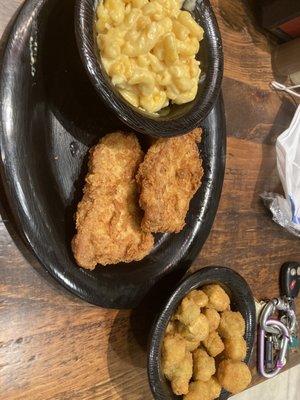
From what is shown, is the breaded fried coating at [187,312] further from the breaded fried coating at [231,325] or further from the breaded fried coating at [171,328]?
the breaded fried coating at [231,325]

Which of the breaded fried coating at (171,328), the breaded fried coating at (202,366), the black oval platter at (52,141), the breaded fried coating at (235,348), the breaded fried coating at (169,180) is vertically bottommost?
the breaded fried coating at (235,348)

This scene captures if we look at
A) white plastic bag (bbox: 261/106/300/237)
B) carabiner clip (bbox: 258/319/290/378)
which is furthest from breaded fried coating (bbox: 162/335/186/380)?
white plastic bag (bbox: 261/106/300/237)

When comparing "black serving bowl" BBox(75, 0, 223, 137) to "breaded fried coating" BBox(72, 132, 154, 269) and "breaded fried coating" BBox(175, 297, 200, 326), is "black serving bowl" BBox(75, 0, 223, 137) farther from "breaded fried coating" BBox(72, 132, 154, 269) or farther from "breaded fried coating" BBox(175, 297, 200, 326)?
"breaded fried coating" BBox(175, 297, 200, 326)

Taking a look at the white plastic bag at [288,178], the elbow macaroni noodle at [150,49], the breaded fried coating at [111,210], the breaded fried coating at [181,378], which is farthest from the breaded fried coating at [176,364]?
the white plastic bag at [288,178]

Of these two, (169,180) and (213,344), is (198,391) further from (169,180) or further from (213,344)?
(169,180)

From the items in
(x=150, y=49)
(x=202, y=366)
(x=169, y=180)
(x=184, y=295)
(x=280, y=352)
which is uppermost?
(x=150, y=49)

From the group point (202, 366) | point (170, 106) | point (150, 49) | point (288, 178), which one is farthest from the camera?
point (288, 178)

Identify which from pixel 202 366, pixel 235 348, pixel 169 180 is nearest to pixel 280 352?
pixel 235 348
